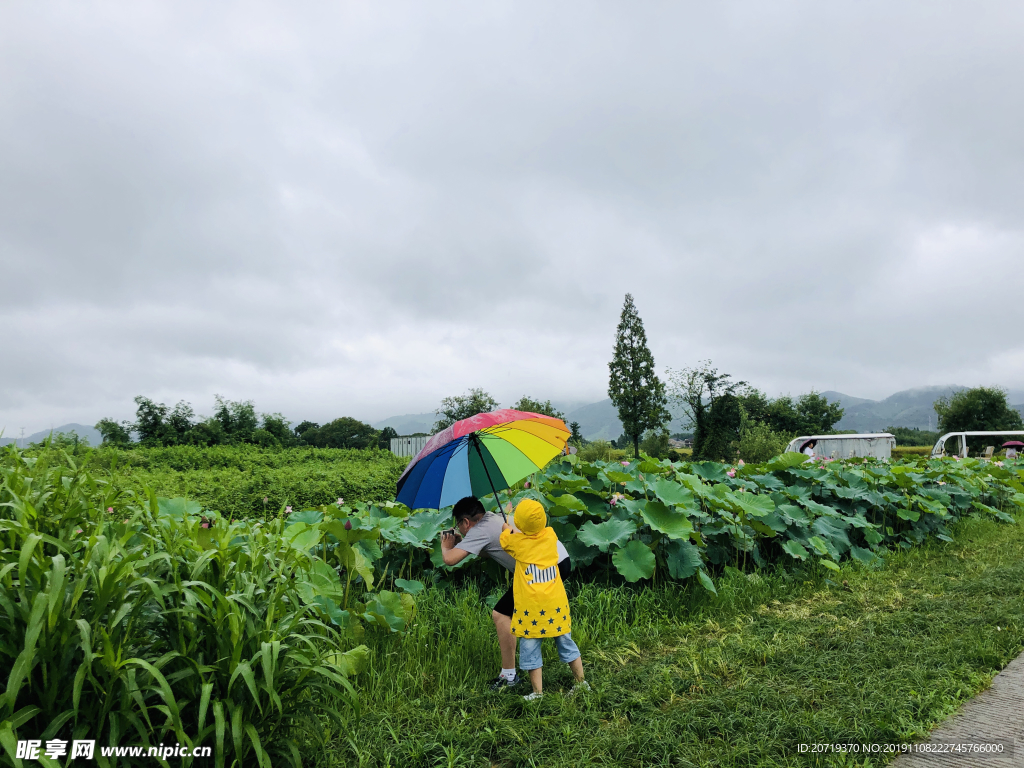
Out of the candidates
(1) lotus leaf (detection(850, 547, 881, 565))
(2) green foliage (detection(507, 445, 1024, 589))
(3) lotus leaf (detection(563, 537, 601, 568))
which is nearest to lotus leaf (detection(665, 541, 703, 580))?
(2) green foliage (detection(507, 445, 1024, 589))

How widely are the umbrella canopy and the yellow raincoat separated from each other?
0.50 meters

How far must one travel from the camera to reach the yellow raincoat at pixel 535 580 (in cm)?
281

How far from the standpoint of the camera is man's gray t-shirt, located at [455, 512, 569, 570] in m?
3.20

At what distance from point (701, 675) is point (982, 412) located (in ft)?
201

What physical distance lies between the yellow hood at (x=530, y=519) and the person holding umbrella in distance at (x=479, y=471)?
1.02 ft

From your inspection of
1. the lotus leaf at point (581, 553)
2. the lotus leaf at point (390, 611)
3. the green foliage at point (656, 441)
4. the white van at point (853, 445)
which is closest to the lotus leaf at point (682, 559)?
the lotus leaf at point (581, 553)

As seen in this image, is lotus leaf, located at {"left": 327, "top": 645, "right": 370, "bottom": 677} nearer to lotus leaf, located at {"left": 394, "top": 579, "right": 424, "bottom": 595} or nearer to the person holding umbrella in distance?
the person holding umbrella in distance

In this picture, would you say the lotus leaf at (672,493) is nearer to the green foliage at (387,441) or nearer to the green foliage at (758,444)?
the green foliage at (387,441)

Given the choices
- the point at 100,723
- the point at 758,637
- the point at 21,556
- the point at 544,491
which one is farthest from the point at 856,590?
the point at 21,556

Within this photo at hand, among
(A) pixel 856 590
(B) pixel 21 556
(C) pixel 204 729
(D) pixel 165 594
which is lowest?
(A) pixel 856 590

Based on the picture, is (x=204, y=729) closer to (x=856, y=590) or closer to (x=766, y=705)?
(x=766, y=705)

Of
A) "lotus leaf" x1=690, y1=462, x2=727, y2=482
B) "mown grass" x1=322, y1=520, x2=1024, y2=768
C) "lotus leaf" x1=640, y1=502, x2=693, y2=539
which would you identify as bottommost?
"mown grass" x1=322, y1=520, x2=1024, y2=768

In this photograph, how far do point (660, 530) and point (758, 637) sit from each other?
100 centimetres

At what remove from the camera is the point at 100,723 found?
180cm
